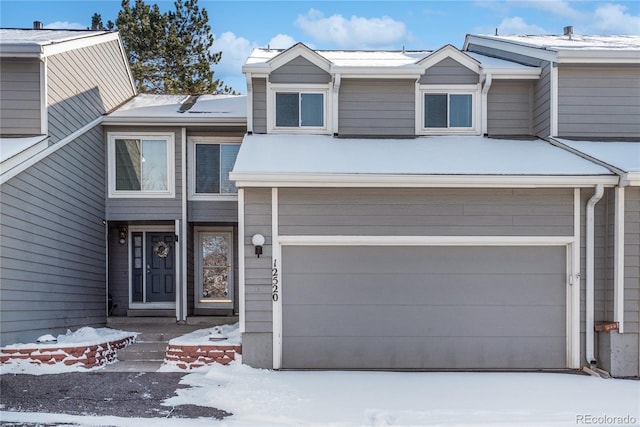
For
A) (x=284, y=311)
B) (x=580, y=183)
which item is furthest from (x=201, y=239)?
(x=580, y=183)

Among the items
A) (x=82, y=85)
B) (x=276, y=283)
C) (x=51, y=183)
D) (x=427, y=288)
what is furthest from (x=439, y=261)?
(x=82, y=85)

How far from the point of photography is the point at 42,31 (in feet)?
35.9

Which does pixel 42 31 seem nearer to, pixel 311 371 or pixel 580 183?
pixel 311 371

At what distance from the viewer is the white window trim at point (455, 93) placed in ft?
33.5

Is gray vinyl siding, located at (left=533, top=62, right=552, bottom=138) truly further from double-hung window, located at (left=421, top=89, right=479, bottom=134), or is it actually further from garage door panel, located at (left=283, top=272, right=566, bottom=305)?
garage door panel, located at (left=283, top=272, right=566, bottom=305)

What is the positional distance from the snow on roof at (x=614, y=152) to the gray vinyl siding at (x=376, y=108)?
105 inches

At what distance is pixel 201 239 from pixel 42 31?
203 inches

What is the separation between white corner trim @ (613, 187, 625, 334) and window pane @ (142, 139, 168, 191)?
26.3 feet

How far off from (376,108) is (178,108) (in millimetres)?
4290

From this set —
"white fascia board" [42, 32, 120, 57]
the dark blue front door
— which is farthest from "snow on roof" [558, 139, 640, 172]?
"white fascia board" [42, 32, 120, 57]

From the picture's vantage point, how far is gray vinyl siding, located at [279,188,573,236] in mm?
8172

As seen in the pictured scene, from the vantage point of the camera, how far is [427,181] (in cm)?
797

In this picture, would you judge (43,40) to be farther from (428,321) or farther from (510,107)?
(510,107)

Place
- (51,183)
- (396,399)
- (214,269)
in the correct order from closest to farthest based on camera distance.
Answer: (396,399) < (51,183) < (214,269)
